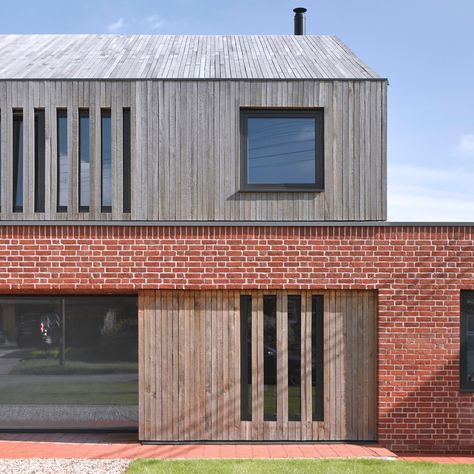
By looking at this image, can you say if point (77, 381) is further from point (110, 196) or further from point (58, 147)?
point (58, 147)

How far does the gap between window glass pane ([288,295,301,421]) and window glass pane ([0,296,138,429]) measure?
8.21ft

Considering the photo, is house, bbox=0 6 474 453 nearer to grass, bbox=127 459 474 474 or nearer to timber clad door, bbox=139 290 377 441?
timber clad door, bbox=139 290 377 441

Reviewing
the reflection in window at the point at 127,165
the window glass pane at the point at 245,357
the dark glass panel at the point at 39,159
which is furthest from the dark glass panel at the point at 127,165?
the window glass pane at the point at 245,357

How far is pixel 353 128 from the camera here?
8.34 metres

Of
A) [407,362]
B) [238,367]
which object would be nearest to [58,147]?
[238,367]

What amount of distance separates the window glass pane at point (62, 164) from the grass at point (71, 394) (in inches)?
114

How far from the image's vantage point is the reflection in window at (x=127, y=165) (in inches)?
328

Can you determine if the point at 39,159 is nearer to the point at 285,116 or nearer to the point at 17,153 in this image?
the point at 17,153

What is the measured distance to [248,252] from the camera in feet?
26.6

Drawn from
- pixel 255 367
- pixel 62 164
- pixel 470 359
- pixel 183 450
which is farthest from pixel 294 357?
pixel 62 164

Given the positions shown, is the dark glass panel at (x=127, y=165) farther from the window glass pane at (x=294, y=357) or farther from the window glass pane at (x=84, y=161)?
the window glass pane at (x=294, y=357)

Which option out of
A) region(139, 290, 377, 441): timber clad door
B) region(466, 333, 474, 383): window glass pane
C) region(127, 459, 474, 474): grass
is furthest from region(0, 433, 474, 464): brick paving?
region(466, 333, 474, 383): window glass pane

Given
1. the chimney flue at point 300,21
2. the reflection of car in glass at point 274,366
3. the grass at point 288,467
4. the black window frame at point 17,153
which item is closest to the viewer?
the grass at point 288,467

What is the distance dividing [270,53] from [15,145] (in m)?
5.17
